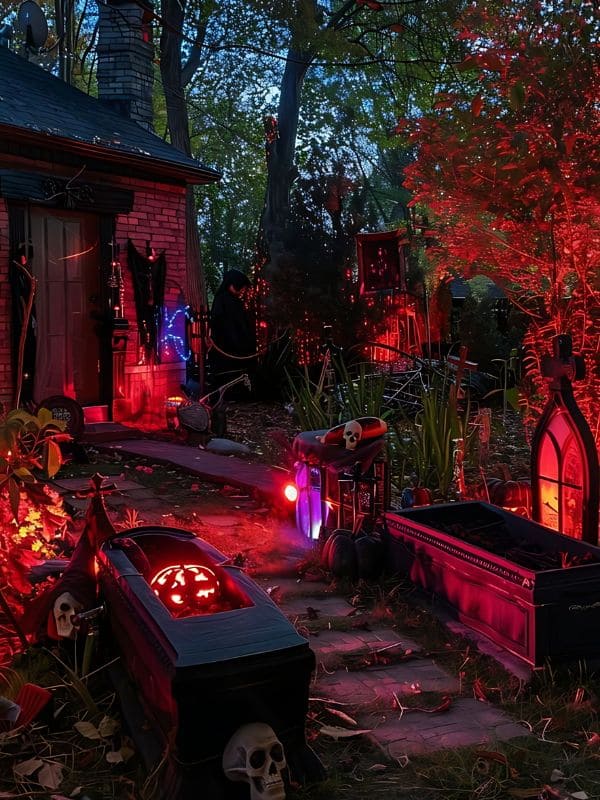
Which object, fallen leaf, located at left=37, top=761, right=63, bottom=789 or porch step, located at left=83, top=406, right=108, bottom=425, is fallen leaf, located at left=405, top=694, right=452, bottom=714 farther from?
porch step, located at left=83, top=406, right=108, bottom=425

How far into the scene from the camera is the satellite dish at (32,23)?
12.8 metres

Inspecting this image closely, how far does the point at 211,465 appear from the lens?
898 cm

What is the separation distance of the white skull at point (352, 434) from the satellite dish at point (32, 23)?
33.3 ft

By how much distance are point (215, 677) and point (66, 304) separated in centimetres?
848

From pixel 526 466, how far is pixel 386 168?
89.8 feet

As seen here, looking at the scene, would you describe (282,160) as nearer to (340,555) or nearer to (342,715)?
(340,555)

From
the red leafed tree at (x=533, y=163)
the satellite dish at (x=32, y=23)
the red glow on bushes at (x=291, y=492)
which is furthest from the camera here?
the satellite dish at (x=32, y=23)

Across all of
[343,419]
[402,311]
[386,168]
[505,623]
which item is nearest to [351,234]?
[402,311]

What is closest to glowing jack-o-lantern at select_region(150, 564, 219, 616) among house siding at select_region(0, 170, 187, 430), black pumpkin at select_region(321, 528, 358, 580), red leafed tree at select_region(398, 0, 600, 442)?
black pumpkin at select_region(321, 528, 358, 580)

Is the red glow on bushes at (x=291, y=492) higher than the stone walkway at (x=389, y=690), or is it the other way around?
the red glow on bushes at (x=291, y=492)

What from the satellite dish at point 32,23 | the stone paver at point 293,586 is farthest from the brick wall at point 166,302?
the stone paver at point 293,586

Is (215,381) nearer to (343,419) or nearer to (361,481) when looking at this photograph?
(343,419)

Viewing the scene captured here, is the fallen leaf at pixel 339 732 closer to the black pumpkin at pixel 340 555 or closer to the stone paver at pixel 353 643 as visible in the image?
the stone paver at pixel 353 643

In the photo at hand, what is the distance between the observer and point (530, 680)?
157 inches
